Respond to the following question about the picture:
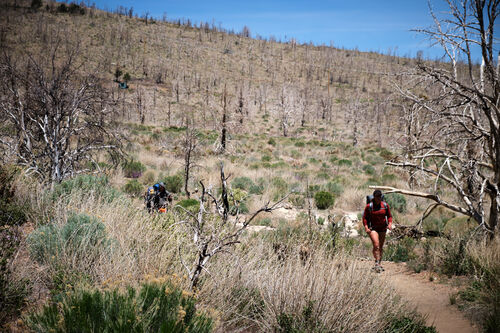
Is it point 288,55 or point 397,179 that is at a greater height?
point 288,55

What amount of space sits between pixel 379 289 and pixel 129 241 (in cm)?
327

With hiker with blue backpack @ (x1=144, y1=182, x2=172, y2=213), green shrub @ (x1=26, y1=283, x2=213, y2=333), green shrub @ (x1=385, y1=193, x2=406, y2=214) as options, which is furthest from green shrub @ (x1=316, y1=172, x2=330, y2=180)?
green shrub @ (x1=26, y1=283, x2=213, y2=333)

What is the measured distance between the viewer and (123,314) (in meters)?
2.12

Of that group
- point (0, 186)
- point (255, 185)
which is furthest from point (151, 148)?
point (0, 186)

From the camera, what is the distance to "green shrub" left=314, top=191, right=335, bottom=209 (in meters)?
12.7

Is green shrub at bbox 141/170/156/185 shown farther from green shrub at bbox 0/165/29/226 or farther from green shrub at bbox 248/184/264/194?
green shrub at bbox 0/165/29/226

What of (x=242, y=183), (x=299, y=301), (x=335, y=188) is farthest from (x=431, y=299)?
(x=242, y=183)

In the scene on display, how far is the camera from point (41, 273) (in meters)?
3.25

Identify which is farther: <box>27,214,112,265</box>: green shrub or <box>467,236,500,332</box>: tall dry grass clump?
<box>467,236,500,332</box>: tall dry grass clump

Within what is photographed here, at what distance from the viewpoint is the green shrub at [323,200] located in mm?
12734

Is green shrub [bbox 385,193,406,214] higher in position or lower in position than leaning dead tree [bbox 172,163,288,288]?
lower

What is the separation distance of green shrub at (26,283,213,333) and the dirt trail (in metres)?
2.96

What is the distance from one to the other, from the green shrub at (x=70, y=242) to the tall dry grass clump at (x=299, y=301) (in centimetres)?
140

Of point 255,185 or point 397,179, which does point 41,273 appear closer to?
point 255,185
